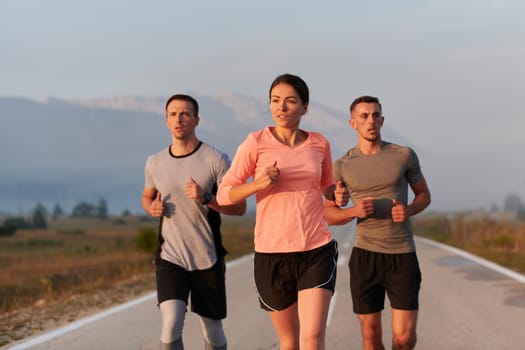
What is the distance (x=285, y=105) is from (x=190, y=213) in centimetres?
147

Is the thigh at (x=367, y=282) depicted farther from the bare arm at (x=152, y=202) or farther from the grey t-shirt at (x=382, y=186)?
the bare arm at (x=152, y=202)

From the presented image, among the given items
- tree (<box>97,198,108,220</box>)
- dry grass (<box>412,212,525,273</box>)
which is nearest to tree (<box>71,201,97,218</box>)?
tree (<box>97,198,108,220</box>)

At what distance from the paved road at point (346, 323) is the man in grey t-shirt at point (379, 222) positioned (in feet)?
6.23

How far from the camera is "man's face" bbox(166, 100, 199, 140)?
6230 millimetres

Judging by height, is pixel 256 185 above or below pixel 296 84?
below

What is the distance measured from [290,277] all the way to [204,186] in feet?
4.41

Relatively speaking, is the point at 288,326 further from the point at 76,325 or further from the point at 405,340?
the point at 76,325

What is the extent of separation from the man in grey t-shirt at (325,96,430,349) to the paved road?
190cm

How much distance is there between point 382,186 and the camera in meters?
6.28

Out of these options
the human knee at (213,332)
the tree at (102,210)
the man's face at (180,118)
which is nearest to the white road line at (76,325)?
the human knee at (213,332)

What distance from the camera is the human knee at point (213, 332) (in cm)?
640

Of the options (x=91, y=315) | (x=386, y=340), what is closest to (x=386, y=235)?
(x=386, y=340)

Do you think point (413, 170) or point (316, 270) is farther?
point (413, 170)

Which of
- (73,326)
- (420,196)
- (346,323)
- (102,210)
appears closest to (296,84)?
(420,196)
